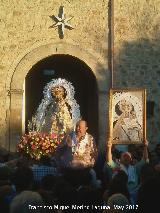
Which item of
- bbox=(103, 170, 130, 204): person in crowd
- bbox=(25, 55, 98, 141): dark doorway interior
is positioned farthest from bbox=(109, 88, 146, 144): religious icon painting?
bbox=(25, 55, 98, 141): dark doorway interior

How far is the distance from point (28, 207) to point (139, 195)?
0.88 meters

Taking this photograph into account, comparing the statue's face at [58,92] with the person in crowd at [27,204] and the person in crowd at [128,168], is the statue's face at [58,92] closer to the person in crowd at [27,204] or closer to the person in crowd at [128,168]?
the person in crowd at [128,168]

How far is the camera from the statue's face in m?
12.5

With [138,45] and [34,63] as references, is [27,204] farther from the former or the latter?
[138,45]

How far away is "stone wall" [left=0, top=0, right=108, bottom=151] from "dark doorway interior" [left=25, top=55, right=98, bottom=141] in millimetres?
1088

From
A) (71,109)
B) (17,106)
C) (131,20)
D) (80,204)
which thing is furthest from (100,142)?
(80,204)

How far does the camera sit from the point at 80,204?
5.09m

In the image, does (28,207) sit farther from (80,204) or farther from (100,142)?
(100,142)

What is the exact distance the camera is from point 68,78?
17453 millimetres

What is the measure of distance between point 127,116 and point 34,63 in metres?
6.03

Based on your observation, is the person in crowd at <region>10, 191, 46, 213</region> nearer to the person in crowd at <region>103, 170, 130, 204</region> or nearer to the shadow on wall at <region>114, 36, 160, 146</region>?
the person in crowd at <region>103, 170, 130, 204</region>

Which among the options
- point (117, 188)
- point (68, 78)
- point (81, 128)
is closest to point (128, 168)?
point (81, 128)

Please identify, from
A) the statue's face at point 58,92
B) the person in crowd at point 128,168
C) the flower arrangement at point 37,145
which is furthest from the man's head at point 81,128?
the statue's face at point 58,92

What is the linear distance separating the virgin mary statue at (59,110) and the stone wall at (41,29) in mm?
1121
